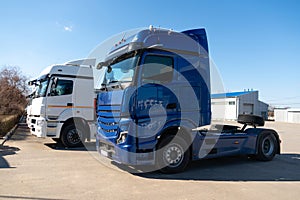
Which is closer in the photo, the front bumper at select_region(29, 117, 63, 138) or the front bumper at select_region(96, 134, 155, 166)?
the front bumper at select_region(96, 134, 155, 166)

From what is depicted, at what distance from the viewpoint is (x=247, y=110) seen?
45625mm

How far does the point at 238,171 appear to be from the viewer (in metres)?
6.71

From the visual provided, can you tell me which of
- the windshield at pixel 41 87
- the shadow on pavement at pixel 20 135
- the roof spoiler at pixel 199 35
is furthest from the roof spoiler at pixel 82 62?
the shadow on pavement at pixel 20 135

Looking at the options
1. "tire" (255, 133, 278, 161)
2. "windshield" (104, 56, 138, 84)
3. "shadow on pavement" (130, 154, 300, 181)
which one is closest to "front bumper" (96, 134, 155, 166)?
"shadow on pavement" (130, 154, 300, 181)

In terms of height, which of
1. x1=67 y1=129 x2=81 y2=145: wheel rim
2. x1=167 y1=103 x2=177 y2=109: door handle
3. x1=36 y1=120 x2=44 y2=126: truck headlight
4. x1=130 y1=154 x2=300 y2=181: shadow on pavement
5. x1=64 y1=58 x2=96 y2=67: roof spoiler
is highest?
x1=64 y1=58 x2=96 y2=67: roof spoiler

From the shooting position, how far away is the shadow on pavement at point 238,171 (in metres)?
6.02

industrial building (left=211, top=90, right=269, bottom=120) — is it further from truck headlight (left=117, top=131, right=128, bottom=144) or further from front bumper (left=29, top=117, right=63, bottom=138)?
truck headlight (left=117, top=131, right=128, bottom=144)

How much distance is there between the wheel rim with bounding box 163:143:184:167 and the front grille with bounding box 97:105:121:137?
1.33 meters

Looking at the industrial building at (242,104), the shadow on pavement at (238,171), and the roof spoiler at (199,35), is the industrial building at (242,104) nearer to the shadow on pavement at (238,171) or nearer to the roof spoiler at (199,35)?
the shadow on pavement at (238,171)

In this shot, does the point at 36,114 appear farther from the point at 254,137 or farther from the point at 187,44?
the point at 254,137

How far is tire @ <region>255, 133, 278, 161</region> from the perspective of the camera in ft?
26.1

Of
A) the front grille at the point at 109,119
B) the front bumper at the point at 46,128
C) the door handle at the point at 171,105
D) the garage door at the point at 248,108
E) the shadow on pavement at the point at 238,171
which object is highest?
the garage door at the point at 248,108

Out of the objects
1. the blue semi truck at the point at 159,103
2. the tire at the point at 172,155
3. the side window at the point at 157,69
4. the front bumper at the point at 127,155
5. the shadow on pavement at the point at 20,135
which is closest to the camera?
the front bumper at the point at 127,155

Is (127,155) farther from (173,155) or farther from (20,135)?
(20,135)
